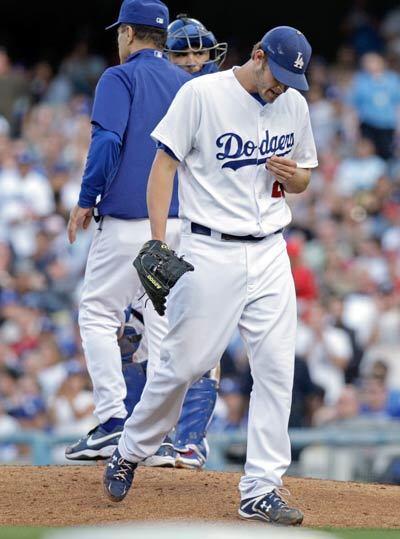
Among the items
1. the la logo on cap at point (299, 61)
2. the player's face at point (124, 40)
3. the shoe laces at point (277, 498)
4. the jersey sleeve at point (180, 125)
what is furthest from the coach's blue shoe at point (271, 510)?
the player's face at point (124, 40)

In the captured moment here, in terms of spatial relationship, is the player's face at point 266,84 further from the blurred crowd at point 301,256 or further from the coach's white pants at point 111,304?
the blurred crowd at point 301,256

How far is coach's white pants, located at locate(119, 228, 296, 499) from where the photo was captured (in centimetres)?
552

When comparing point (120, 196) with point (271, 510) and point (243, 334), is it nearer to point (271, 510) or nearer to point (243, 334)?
point (243, 334)

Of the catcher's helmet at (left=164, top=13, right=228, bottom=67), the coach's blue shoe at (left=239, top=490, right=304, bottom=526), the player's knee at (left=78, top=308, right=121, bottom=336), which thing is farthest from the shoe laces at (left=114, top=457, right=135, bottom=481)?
the catcher's helmet at (left=164, top=13, right=228, bottom=67)

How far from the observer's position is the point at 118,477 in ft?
19.2

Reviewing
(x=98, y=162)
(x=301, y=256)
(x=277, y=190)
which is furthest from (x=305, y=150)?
(x=301, y=256)

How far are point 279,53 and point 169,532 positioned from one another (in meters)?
2.88

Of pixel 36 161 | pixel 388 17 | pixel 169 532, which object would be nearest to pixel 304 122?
pixel 169 532

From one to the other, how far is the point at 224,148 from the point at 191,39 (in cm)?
162

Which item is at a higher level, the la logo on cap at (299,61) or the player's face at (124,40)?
the player's face at (124,40)

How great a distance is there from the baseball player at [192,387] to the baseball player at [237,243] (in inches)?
49.3

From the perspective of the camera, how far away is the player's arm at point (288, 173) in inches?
220

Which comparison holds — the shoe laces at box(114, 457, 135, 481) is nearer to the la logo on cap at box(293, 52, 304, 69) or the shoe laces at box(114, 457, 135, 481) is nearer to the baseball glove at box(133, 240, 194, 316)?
the baseball glove at box(133, 240, 194, 316)

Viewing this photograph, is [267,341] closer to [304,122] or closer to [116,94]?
[304,122]
